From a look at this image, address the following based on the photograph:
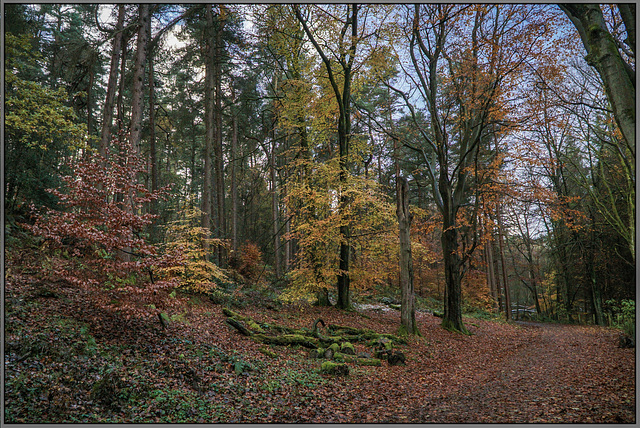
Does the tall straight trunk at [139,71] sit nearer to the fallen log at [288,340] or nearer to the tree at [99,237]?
the tree at [99,237]

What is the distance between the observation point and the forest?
14.5 ft

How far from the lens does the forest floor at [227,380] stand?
3828mm

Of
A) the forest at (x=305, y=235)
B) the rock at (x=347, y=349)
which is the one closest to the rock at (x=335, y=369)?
the forest at (x=305, y=235)

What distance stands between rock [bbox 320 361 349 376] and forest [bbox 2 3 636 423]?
5 cm

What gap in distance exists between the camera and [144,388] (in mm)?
4316

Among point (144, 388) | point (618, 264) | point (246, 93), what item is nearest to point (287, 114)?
point (246, 93)

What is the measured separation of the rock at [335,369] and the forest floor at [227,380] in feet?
0.67

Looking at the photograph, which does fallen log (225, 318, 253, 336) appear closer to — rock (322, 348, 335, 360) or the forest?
the forest

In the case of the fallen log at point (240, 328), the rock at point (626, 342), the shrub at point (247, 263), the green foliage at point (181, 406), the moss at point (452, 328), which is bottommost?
the moss at point (452, 328)

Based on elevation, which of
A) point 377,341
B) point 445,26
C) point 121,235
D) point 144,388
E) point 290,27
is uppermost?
point 290,27

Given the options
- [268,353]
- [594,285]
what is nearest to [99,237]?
[268,353]

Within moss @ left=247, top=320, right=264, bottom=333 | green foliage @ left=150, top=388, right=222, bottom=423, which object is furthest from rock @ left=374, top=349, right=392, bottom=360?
green foliage @ left=150, top=388, right=222, bottom=423

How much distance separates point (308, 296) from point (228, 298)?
2871 millimetres

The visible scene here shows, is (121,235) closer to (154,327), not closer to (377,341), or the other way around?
(154,327)
